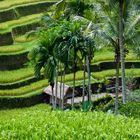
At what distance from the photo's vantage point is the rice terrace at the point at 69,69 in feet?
26.1

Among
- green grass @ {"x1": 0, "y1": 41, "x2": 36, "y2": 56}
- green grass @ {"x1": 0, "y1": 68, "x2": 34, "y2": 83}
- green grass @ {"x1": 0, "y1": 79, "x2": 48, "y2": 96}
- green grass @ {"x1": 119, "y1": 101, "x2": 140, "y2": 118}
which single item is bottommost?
green grass @ {"x1": 0, "y1": 79, "x2": 48, "y2": 96}

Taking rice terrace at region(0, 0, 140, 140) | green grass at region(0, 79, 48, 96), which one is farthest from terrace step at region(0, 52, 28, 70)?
green grass at region(0, 79, 48, 96)

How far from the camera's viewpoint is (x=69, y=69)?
24078 millimetres

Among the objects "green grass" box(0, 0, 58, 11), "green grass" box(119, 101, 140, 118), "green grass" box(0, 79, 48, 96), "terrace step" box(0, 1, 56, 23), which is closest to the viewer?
"green grass" box(119, 101, 140, 118)

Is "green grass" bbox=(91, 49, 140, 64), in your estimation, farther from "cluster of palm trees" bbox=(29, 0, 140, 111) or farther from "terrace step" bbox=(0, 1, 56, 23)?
"cluster of palm trees" bbox=(29, 0, 140, 111)

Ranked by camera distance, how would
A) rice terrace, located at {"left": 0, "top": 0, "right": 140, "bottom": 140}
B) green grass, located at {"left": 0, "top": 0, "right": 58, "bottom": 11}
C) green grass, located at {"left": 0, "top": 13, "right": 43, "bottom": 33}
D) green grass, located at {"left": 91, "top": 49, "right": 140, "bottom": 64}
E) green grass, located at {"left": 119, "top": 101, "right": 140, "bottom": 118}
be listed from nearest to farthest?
rice terrace, located at {"left": 0, "top": 0, "right": 140, "bottom": 140}, green grass, located at {"left": 119, "top": 101, "right": 140, "bottom": 118}, green grass, located at {"left": 91, "top": 49, "right": 140, "bottom": 64}, green grass, located at {"left": 0, "top": 13, "right": 43, "bottom": 33}, green grass, located at {"left": 0, "top": 0, "right": 58, "bottom": 11}

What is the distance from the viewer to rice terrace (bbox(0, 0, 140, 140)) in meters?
7.96

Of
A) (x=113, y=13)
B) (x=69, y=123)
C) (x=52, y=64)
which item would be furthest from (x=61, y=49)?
(x=69, y=123)

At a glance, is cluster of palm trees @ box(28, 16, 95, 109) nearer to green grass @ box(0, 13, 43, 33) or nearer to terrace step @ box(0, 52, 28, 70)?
terrace step @ box(0, 52, 28, 70)

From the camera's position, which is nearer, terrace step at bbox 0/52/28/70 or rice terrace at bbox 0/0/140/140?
rice terrace at bbox 0/0/140/140

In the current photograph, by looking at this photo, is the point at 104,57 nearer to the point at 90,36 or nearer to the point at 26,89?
the point at 26,89

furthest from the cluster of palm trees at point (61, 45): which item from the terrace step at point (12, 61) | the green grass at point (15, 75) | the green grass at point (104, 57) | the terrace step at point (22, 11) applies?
the terrace step at point (22, 11)

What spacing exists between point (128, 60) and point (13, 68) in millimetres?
7874

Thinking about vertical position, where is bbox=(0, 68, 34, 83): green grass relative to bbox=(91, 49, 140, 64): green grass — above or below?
below
